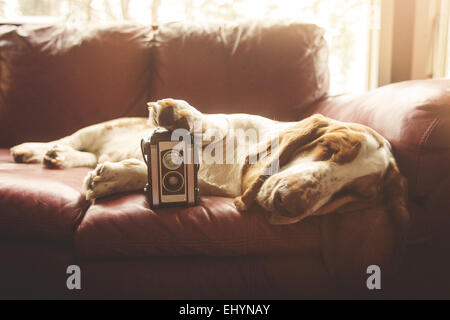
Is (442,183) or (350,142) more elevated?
(350,142)

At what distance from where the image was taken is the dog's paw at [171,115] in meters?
1.18

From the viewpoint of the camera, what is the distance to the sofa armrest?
115 cm

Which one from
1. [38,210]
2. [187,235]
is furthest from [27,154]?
[187,235]

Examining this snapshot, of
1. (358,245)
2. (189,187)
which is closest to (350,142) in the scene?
(358,245)

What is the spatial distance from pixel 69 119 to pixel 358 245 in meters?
1.70

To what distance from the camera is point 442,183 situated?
3.82 feet

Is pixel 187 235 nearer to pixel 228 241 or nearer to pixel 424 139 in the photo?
pixel 228 241

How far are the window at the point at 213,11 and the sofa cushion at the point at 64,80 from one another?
0.62m

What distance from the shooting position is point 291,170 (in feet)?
3.73

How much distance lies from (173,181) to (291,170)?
1.31 feet

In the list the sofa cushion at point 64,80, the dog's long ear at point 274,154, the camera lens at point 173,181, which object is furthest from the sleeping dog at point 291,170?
the sofa cushion at point 64,80

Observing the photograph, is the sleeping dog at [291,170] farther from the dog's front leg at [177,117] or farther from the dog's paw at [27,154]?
the dog's paw at [27,154]

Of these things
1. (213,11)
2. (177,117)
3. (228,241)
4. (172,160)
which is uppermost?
(213,11)
